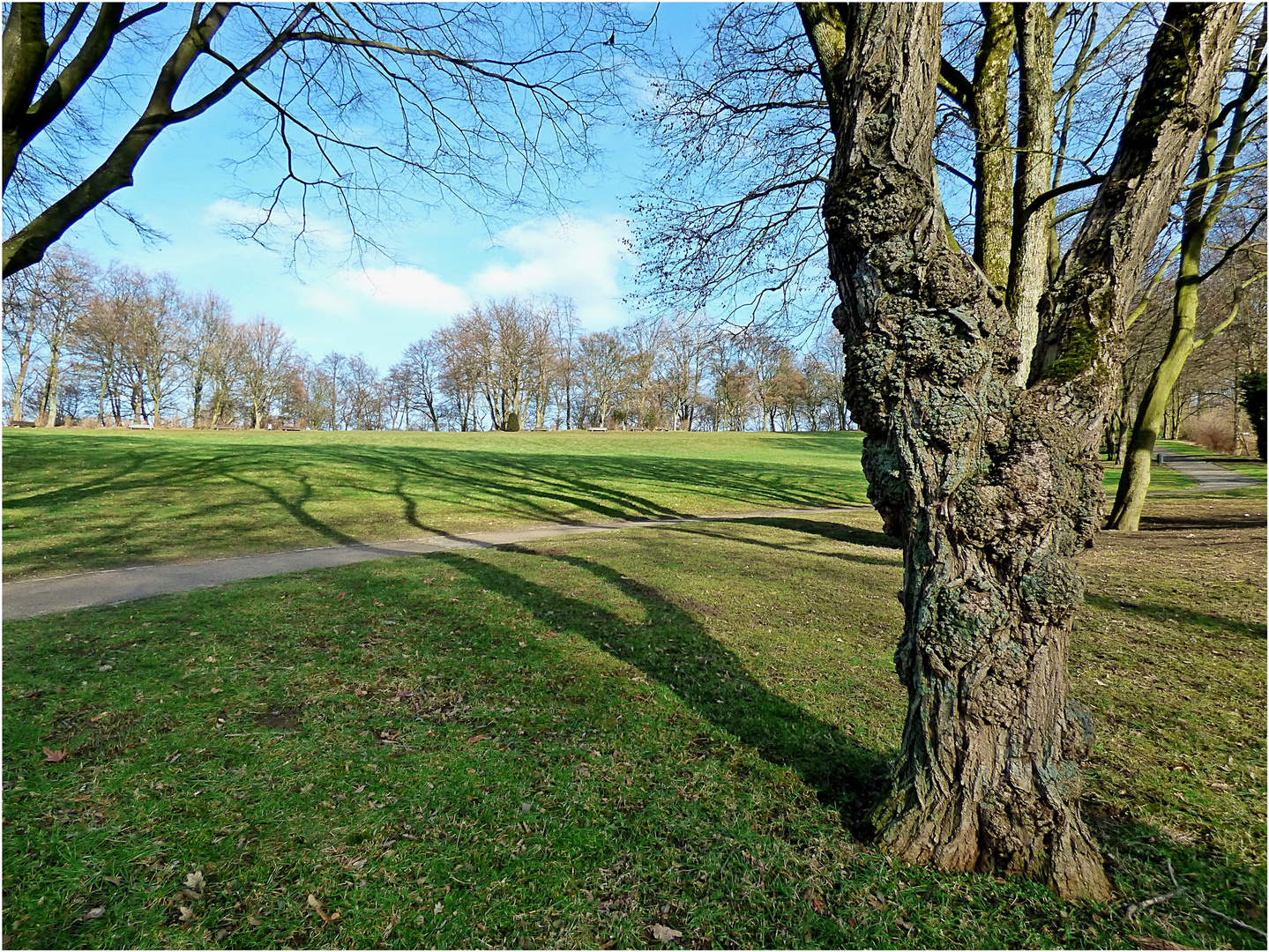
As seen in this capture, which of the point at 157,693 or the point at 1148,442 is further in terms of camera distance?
the point at 1148,442

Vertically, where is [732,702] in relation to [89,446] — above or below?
below

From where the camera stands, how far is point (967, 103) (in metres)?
6.66

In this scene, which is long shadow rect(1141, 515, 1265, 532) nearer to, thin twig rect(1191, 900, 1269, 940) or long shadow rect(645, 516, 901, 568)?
long shadow rect(645, 516, 901, 568)

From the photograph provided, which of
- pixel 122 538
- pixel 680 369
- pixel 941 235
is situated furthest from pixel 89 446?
pixel 680 369

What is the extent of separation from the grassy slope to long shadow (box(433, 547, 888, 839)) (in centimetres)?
686

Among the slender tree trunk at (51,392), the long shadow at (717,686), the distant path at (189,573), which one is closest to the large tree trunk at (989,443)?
the long shadow at (717,686)

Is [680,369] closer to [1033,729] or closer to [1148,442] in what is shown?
[1148,442]

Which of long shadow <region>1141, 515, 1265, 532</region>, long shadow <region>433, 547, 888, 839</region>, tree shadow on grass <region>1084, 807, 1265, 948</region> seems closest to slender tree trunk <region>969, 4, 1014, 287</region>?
long shadow <region>433, 547, 888, 839</region>

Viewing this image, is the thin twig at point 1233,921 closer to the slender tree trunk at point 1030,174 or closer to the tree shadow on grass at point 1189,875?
the tree shadow on grass at point 1189,875

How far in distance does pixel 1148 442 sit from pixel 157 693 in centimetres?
1490

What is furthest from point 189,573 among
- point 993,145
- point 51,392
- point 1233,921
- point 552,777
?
point 51,392

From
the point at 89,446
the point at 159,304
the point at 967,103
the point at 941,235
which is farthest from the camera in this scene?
the point at 159,304

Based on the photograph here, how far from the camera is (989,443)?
240 centimetres

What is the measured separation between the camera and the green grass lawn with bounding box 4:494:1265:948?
7.38ft
